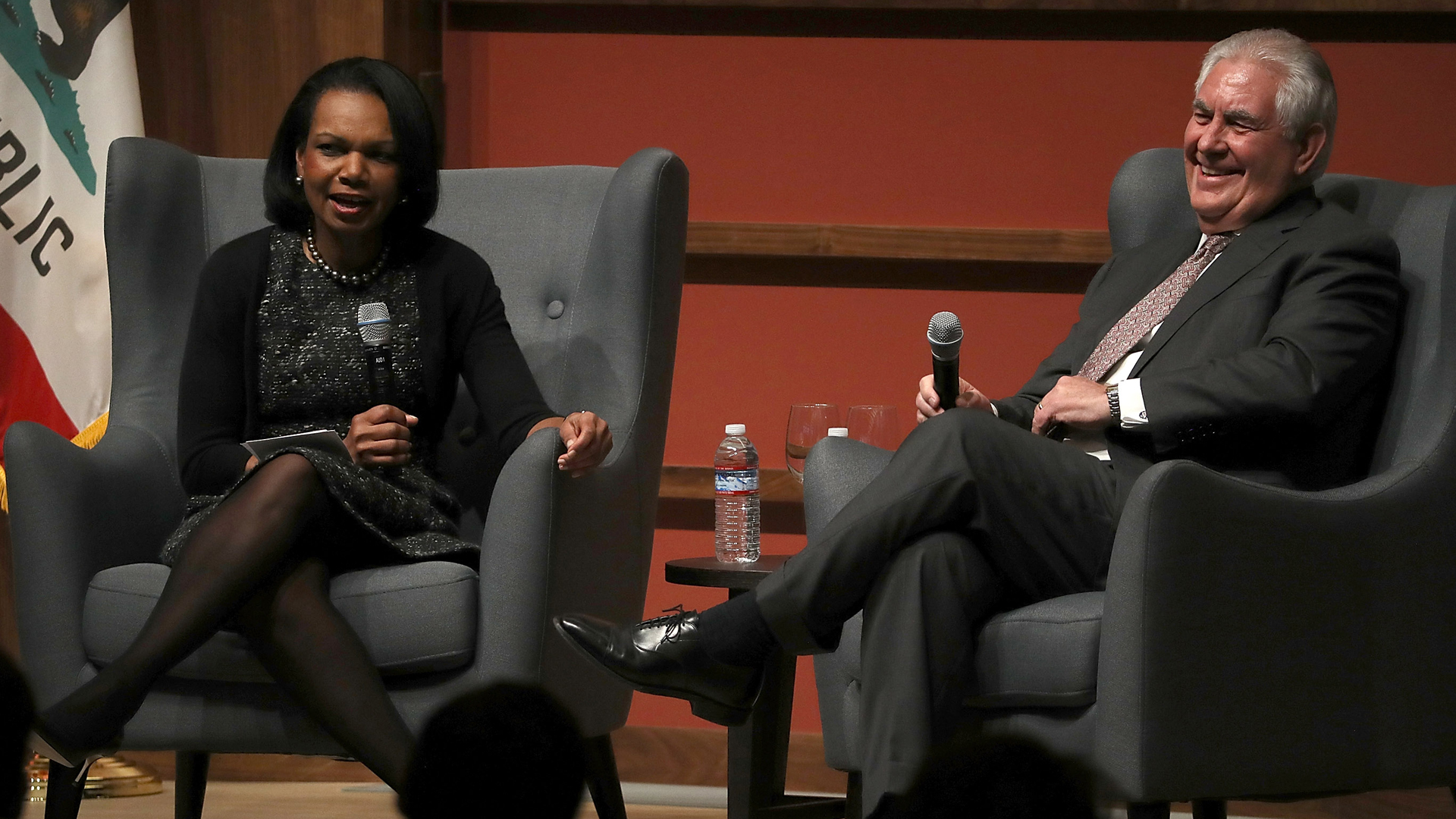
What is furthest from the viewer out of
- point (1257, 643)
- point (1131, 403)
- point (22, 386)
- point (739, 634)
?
point (22, 386)

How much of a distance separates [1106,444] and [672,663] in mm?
673

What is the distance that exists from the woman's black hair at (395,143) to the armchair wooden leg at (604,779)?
2.86 ft

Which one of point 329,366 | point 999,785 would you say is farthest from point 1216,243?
point 999,785

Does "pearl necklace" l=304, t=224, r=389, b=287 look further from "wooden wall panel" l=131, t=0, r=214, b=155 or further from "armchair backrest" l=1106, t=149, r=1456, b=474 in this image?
"armchair backrest" l=1106, t=149, r=1456, b=474

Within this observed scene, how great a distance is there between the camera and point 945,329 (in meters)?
1.68

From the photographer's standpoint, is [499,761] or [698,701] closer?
[499,761]

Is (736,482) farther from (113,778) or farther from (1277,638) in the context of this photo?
(113,778)

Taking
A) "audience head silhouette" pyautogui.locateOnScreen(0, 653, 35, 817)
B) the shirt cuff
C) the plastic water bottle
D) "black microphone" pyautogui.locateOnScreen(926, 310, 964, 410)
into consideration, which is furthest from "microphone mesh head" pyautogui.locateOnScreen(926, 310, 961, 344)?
"audience head silhouette" pyautogui.locateOnScreen(0, 653, 35, 817)

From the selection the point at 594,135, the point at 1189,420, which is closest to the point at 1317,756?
the point at 1189,420

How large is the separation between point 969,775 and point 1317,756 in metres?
1.09

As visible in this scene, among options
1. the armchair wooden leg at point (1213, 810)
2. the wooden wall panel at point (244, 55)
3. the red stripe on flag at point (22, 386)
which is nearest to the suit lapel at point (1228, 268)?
the armchair wooden leg at point (1213, 810)

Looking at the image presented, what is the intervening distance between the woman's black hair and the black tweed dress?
0.06m

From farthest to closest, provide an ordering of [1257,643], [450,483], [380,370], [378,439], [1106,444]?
[450,483] → [380,370] → [378,439] → [1106,444] → [1257,643]

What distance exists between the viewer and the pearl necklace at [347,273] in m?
2.18
